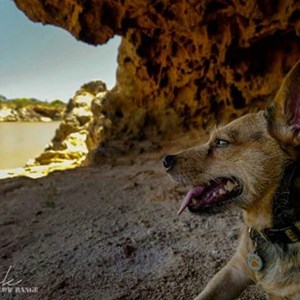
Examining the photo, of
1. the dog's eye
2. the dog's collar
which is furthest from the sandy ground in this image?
the dog's eye

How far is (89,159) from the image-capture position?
30.1 feet

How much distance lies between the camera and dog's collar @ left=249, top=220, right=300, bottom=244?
1.83 m

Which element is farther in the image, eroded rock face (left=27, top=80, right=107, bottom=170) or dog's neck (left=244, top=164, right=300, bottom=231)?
eroded rock face (left=27, top=80, right=107, bottom=170)

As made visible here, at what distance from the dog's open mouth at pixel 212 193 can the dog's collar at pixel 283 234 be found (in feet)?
0.94

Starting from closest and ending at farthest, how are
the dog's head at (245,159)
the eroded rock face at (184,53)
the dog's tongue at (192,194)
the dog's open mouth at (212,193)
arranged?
the dog's head at (245,159)
the dog's open mouth at (212,193)
the dog's tongue at (192,194)
the eroded rock face at (184,53)

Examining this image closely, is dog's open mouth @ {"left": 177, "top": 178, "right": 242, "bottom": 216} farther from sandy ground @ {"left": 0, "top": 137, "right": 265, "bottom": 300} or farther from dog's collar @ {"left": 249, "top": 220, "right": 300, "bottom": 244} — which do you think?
sandy ground @ {"left": 0, "top": 137, "right": 265, "bottom": 300}

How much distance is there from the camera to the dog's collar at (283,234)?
1.83 metres

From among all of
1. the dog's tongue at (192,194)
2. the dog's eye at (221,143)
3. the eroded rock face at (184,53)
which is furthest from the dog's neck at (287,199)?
the eroded rock face at (184,53)

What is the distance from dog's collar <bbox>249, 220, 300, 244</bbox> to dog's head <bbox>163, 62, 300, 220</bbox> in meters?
0.19

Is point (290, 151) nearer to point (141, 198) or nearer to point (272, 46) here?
point (141, 198)

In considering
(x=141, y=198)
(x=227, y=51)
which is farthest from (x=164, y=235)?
(x=227, y=51)

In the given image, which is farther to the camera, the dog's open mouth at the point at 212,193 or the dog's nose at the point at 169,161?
the dog's nose at the point at 169,161

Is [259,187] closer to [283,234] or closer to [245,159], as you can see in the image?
[245,159]

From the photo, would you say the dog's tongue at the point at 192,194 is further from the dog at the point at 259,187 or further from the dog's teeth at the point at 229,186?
the dog's teeth at the point at 229,186
